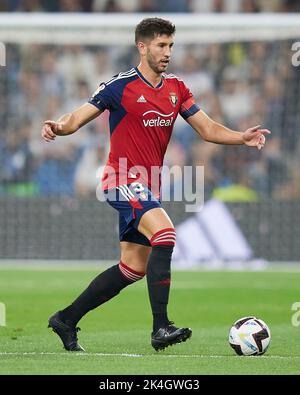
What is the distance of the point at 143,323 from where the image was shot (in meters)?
10.9

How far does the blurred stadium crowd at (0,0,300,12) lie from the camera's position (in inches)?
827

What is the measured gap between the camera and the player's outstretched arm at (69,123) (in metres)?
8.27

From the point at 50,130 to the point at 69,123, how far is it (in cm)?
21

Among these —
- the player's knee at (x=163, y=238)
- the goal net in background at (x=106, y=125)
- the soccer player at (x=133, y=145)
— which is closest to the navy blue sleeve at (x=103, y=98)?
the soccer player at (x=133, y=145)

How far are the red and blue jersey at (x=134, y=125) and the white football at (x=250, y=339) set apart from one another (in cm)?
127

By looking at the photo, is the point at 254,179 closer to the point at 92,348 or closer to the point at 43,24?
the point at 43,24

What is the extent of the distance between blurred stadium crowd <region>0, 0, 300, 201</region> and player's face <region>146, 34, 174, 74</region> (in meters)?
9.57

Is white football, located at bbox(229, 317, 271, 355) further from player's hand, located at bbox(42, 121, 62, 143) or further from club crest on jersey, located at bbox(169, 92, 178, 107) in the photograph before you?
player's hand, located at bbox(42, 121, 62, 143)

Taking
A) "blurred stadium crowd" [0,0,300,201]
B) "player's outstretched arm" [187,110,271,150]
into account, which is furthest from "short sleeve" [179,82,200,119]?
"blurred stadium crowd" [0,0,300,201]

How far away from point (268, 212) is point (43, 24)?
14.8 feet

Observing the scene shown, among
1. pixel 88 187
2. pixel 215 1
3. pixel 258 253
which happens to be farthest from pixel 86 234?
pixel 215 1

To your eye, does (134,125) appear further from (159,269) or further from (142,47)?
(159,269)

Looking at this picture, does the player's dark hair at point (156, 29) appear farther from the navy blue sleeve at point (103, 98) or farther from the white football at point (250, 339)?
the white football at point (250, 339)

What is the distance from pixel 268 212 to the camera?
17.9 meters
